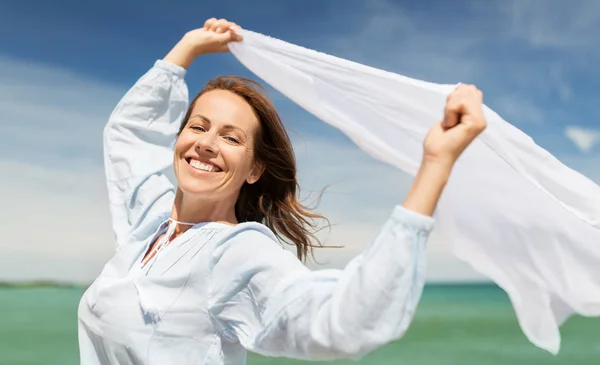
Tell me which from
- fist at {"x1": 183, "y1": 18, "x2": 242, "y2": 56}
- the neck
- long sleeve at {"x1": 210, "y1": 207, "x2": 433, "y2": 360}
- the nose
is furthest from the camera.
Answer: fist at {"x1": 183, "y1": 18, "x2": 242, "y2": 56}

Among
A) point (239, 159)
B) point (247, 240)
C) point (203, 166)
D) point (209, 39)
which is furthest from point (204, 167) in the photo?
point (209, 39)

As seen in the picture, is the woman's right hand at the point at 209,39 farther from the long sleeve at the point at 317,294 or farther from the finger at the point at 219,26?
the long sleeve at the point at 317,294

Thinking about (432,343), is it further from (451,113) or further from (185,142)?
(451,113)

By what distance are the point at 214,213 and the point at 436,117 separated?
739 millimetres

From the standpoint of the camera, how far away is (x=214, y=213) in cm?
226

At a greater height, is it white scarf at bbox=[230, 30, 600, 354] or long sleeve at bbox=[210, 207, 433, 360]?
white scarf at bbox=[230, 30, 600, 354]

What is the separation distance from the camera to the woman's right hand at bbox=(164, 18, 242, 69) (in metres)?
2.60

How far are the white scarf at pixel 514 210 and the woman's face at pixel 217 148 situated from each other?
1.18 feet

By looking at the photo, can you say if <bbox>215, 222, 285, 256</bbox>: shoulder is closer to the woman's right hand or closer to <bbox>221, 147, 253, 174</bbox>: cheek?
<bbox>221, 147, 253, 174</bbox>: cheek

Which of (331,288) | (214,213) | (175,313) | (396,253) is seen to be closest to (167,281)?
(175,313)

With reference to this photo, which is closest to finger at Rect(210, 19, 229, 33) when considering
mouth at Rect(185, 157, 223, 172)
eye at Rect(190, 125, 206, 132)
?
eye at Rect(190, 125, 206, 132)

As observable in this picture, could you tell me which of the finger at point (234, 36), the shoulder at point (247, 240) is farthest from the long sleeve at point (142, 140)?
the shoulder at point (247, 240)

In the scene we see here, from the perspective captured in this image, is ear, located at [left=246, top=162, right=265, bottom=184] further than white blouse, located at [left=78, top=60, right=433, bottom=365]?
Yes

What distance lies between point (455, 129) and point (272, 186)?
109 centimetres
